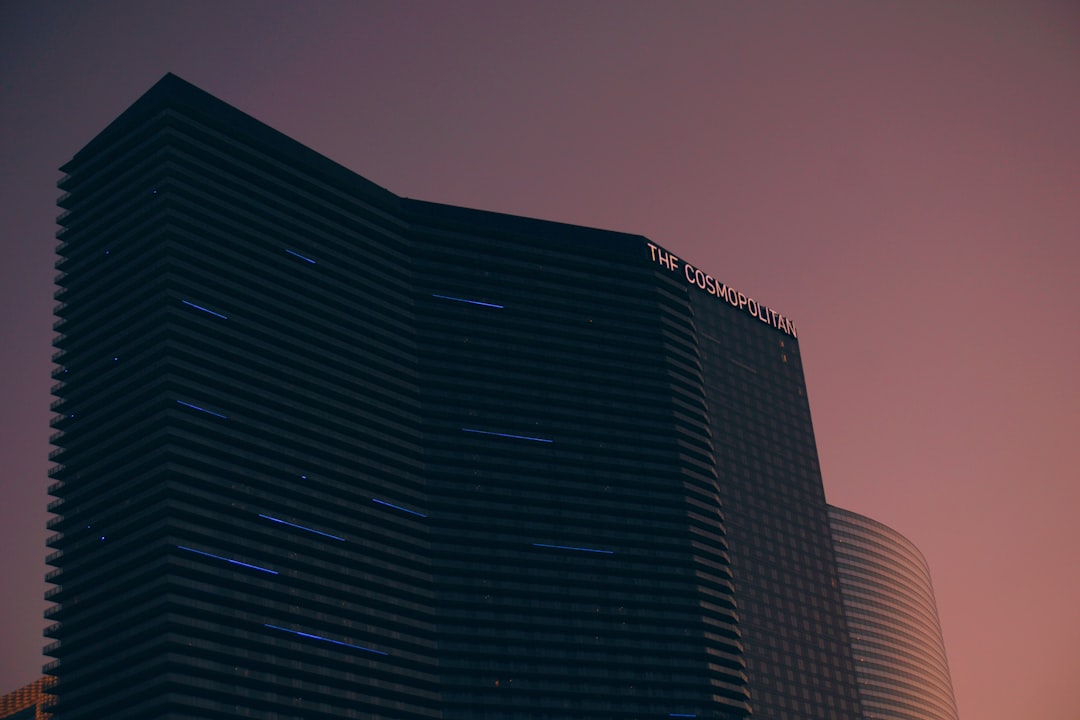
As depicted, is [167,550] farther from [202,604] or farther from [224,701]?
[224,701]

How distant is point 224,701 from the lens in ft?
646

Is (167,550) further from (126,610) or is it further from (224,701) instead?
(224,701)

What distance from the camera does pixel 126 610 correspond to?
198 meters

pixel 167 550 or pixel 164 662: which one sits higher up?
pixel 167 550

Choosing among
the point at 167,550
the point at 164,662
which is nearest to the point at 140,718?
the point at 164,662

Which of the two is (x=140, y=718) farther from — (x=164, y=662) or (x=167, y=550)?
(x=167, y=550)

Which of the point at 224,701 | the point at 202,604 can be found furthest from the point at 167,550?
the point at 224,701

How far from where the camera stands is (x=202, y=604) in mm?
199000

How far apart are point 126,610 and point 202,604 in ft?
35.3

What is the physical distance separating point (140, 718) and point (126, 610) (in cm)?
1665

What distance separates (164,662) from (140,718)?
26.6 ft

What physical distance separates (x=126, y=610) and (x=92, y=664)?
9685 millimetres

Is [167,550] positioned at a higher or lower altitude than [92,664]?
higher

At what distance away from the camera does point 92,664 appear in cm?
19938
